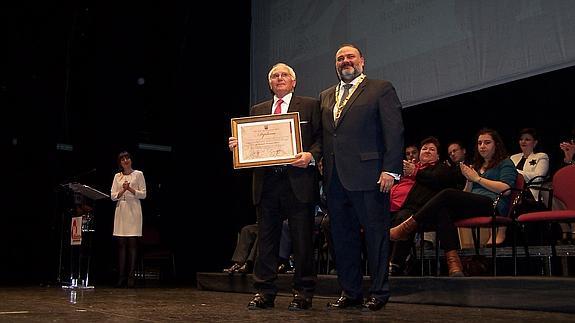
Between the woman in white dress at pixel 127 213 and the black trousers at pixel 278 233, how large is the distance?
3539 mm

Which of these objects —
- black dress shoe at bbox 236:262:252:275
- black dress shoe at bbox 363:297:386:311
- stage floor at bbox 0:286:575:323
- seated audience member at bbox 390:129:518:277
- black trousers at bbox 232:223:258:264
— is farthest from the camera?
black trousers at bbox 232:223:258:264

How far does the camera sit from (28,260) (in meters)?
9.36

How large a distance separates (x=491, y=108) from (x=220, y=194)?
10.8ft

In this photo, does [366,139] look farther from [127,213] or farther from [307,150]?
[127,213]

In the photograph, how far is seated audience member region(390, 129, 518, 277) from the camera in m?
3.96

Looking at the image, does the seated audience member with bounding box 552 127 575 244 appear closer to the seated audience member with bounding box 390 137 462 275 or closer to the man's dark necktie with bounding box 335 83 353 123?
the seated audience member with bounding box 390 137 462 275

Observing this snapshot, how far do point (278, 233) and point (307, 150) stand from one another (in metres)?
0.46

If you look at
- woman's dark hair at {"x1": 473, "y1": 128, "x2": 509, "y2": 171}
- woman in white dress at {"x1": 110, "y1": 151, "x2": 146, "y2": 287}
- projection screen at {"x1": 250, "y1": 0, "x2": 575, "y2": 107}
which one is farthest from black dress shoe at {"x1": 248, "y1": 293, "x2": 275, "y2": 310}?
woman in white dress at {"x1": 110, "y1": 151, "x2": 146, "y2": 287}

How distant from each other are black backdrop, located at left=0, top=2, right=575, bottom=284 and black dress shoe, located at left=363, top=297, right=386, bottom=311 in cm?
373

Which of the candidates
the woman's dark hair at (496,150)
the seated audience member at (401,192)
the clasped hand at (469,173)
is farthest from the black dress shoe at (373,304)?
the woman's dark hair at (496,150)

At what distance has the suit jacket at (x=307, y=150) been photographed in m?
3.30

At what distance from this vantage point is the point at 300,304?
10.6 feet

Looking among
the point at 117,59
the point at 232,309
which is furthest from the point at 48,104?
the point at 232,309

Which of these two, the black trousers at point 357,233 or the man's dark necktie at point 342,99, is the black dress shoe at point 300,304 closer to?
the black trousers at point 357,233
